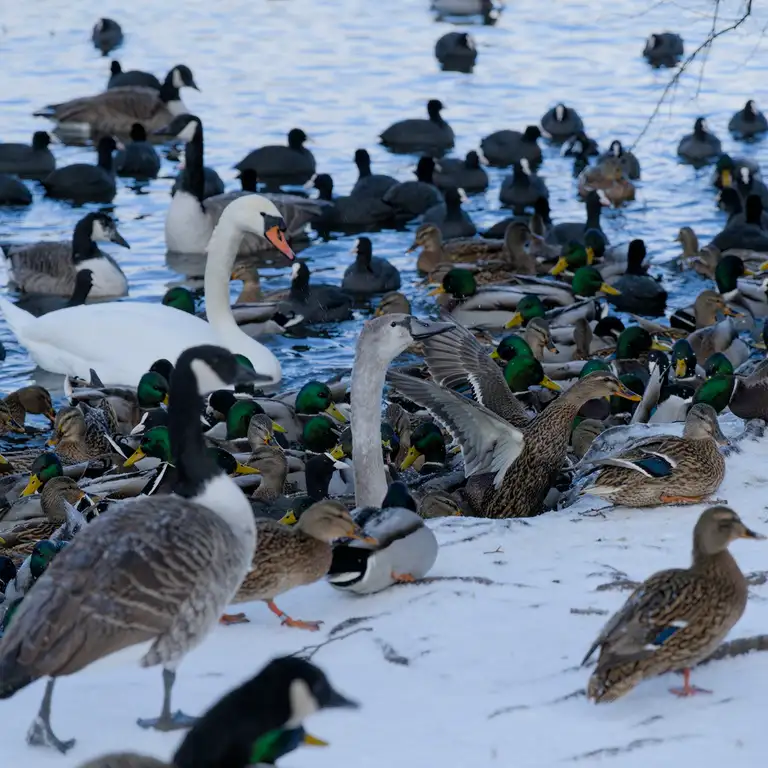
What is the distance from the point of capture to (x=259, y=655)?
5684 mm

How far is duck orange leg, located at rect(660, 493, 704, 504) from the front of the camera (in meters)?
7.23

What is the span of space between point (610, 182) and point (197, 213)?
194 inches

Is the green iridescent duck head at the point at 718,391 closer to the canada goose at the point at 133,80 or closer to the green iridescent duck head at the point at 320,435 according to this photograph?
the green iridescent duck head at the point at 320,435

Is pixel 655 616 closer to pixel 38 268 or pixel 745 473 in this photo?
pixel 745 473

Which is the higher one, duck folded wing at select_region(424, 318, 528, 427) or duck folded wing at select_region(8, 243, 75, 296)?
duck folded wing at select_region(424, 318, 528, 427)

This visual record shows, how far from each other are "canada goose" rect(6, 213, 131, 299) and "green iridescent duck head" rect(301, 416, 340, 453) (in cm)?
568

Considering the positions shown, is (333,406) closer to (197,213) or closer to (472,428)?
(472,428)

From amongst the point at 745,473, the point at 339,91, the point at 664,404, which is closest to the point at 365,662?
the point at 745,473

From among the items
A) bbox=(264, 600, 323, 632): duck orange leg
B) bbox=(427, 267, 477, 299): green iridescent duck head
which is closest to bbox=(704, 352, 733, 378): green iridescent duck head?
bbox=(427, 267, 477, 299): green iridescent duck head

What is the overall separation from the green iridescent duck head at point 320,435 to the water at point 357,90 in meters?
3.21

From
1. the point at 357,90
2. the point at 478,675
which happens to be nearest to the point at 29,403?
the point at 478,675

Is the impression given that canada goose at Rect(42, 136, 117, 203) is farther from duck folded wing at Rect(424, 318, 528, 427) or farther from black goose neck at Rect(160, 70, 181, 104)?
duck folded wing at Rect(424, 318, 528, 427)

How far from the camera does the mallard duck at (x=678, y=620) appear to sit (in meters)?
4.92

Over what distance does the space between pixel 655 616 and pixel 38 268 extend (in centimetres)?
1145
